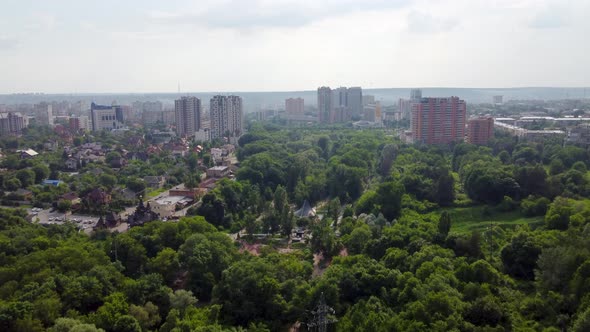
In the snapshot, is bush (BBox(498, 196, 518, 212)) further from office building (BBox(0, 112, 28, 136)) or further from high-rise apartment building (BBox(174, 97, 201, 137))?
office building (BBox(0, 112, 28, 136))

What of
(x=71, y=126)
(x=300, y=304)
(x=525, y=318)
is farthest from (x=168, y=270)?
(x=71, y=126)

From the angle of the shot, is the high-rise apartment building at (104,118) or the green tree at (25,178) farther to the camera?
the high-rise apartment building at (104,118)

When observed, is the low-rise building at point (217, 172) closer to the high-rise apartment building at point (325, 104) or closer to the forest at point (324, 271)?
the forest at point (324, 271)

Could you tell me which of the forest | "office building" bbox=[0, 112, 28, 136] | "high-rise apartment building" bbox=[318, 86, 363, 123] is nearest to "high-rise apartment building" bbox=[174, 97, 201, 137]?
"office building" bbox=[0, 112, 28, 136]

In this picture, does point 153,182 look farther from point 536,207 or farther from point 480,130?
point 480,130

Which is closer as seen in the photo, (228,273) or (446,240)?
(228,273)

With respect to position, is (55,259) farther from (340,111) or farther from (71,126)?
(340,111)

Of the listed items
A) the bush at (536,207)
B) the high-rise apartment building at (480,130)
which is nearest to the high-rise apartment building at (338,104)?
the high-rise apartment building at (480,130)
